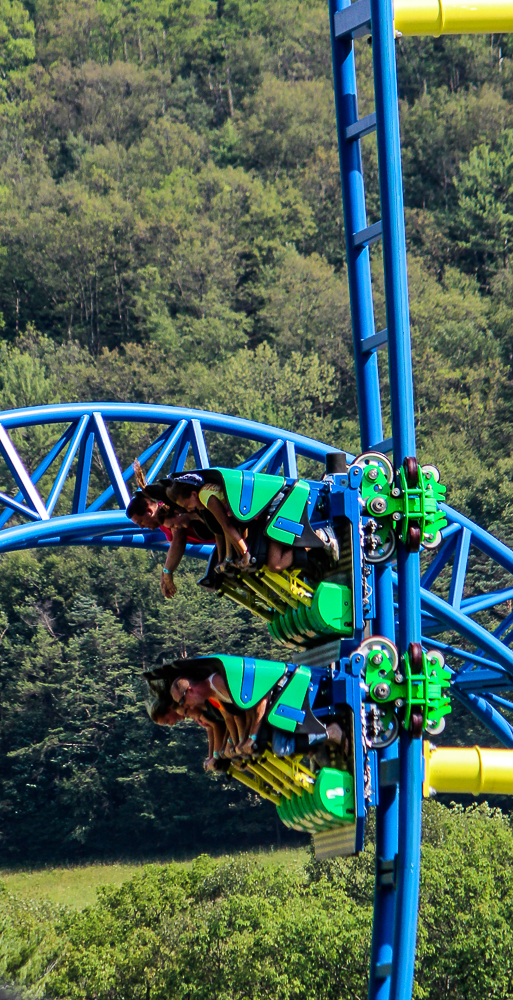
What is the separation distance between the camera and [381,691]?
638 cm

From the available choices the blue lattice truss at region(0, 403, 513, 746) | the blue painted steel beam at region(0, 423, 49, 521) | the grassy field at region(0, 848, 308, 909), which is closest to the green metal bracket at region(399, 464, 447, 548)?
the blue lattice truss at region(0, 403, 513, 746)

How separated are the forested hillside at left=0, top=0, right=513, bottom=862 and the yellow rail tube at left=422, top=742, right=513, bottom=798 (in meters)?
25.0

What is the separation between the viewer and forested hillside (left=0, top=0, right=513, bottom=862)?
104 feet

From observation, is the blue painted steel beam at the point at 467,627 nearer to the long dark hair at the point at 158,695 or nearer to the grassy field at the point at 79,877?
the long dark hair at the point at 158,695

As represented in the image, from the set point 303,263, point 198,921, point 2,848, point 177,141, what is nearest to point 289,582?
point 198,921

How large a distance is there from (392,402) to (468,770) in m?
2.07

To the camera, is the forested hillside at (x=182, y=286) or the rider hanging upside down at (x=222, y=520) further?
the forested hillside at (x=182, y=286)

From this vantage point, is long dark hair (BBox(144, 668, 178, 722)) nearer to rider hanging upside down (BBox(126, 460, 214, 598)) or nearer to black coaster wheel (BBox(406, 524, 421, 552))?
rider hanging upside down (BBox(126, 460, 214, 598))

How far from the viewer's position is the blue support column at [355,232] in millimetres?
7594

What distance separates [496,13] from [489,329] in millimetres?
35824

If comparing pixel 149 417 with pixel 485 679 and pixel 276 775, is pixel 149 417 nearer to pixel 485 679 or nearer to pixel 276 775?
pixel 485 679

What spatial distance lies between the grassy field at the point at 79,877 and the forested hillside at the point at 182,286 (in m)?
1.01

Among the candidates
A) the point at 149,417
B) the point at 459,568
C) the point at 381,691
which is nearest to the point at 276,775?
the point at 381,691

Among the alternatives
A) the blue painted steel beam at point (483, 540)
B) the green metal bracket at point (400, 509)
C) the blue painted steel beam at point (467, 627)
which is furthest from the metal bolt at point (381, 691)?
the blue painted steel beam at point (483, 540)
